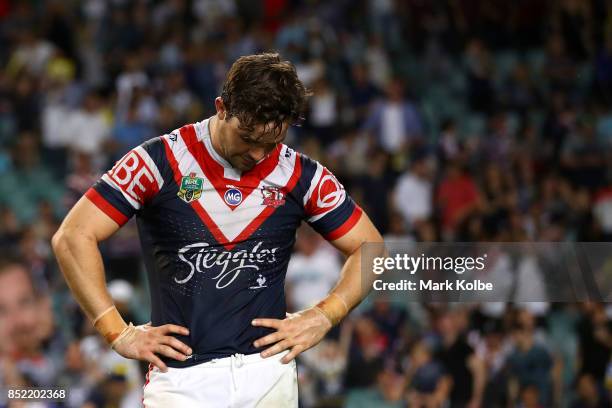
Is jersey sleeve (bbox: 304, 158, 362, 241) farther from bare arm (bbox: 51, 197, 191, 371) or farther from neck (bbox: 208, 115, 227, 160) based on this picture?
bare arm (bbox: 51, 197, 191, 371)

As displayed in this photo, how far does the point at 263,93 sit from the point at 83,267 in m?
0.95

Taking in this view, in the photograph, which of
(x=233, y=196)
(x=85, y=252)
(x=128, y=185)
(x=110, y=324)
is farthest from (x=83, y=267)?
(x=233, y=196)

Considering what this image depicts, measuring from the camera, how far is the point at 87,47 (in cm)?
1577

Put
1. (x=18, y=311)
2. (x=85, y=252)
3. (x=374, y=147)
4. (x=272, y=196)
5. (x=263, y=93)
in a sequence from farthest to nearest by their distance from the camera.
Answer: (x=374, y=147), (x=18, y=311), (x=272, y=196), (x=85, y=252), (x=263, y=93)

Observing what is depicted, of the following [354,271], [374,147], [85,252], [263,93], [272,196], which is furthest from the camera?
[374,147]

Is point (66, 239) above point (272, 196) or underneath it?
underneath

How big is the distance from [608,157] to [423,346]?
4.59 metres

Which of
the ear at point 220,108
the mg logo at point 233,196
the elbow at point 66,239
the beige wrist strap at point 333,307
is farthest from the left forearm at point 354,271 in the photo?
the elbow at point 66,239

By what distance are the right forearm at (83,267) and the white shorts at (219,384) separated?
0.36 metres

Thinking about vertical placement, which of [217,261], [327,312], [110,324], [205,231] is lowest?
[110,324]

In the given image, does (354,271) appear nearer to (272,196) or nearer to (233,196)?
(272,196)

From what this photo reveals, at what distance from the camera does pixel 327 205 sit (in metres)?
4.32

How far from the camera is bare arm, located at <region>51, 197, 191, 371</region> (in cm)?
402

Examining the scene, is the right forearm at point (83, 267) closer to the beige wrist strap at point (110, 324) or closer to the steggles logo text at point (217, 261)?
the beige wrist strap at point (110, 324)
